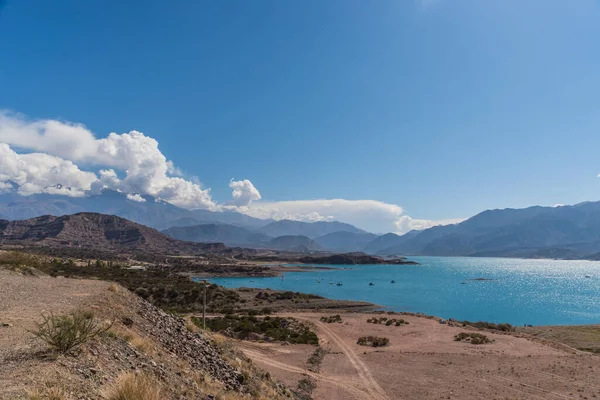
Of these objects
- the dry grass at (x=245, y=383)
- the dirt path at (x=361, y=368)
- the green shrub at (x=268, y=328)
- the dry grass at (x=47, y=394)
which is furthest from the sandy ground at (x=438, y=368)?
the dry grass at (x=47, y=394)

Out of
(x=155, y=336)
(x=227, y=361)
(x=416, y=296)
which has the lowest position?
(x=416, y=296)

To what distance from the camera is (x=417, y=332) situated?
39.9 metres

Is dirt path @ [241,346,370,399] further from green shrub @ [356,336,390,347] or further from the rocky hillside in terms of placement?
green shrub @ [356,336,390,347]

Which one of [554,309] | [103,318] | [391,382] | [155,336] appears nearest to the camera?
[103,318]

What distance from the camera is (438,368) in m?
25.5

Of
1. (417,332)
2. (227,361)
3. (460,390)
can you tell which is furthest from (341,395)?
(417,332)

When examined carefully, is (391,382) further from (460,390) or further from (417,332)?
(417,332)

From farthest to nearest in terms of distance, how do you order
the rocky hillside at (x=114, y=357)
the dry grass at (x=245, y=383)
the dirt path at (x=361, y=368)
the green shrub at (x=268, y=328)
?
1. the green shrub at (x=268, y=328)
2. the dirt path at (x=361, y=368)
3. the dry grass at (x=245, y=383)
4. the rocky hillside at (x=114, y=357)

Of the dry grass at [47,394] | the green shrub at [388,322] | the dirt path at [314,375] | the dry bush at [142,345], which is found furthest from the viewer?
the green shrub at [388,322]

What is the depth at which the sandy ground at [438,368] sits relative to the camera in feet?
67.7

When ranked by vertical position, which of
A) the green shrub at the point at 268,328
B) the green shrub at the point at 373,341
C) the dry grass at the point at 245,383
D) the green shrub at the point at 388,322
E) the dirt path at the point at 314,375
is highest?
the dry grass at the point at 245,383

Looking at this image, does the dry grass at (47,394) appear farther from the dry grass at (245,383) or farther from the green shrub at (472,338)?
the green shrub at (472,338)

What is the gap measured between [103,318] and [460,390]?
20.5 m

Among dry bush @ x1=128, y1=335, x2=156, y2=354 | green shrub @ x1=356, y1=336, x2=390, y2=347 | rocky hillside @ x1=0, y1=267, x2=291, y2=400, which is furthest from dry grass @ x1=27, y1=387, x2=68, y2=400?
green shrub @ x1=356, y1=336, x2=390, y2=347
